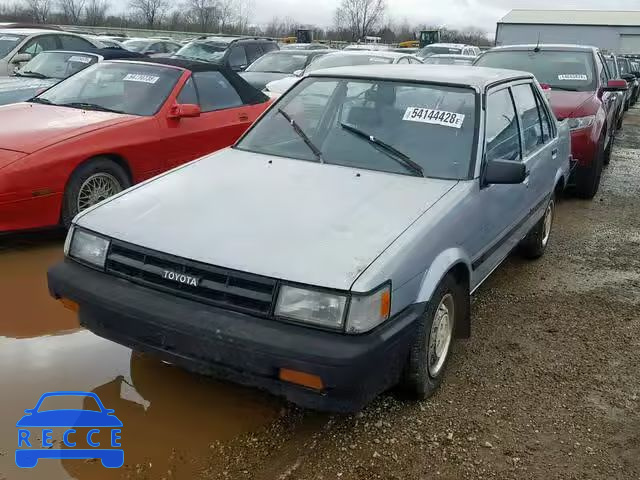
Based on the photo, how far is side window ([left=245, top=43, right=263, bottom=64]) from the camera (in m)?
14.8

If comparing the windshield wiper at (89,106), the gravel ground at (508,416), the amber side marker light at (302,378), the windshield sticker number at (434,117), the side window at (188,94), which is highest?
the windshield sticker number at (434,117)

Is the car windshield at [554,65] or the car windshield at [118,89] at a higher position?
the car windshield at [554,65]

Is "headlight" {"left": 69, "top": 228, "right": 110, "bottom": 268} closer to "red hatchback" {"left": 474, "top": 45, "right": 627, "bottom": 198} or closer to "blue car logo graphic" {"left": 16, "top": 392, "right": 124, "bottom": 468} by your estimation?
"blue car logo graphic" {"left": 16, "top": 392, "right": 124, "bottom": 468}

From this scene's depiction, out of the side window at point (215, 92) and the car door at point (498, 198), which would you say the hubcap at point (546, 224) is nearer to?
the car door at point (498, 198)

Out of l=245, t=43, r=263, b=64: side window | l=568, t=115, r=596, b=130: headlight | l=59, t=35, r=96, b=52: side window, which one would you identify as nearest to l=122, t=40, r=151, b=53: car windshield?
l=245, t=43, r=263, b=64: side window

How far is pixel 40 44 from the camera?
11414mm

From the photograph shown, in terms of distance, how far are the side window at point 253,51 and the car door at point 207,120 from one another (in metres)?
8.48

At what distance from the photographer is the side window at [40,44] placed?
11244mm

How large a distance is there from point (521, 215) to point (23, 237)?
3.91 metres

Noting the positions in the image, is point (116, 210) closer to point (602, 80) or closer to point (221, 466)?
point (221, 466)

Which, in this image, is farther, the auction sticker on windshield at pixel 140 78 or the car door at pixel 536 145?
the auction sticker on windshield at pixel 140 78

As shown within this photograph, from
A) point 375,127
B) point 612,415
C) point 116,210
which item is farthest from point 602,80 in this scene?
point 116,210

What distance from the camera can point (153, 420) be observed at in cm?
281

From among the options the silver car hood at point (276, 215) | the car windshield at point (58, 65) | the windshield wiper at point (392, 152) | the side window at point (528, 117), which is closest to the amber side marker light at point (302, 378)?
the silver car hood at point (276, 215)
